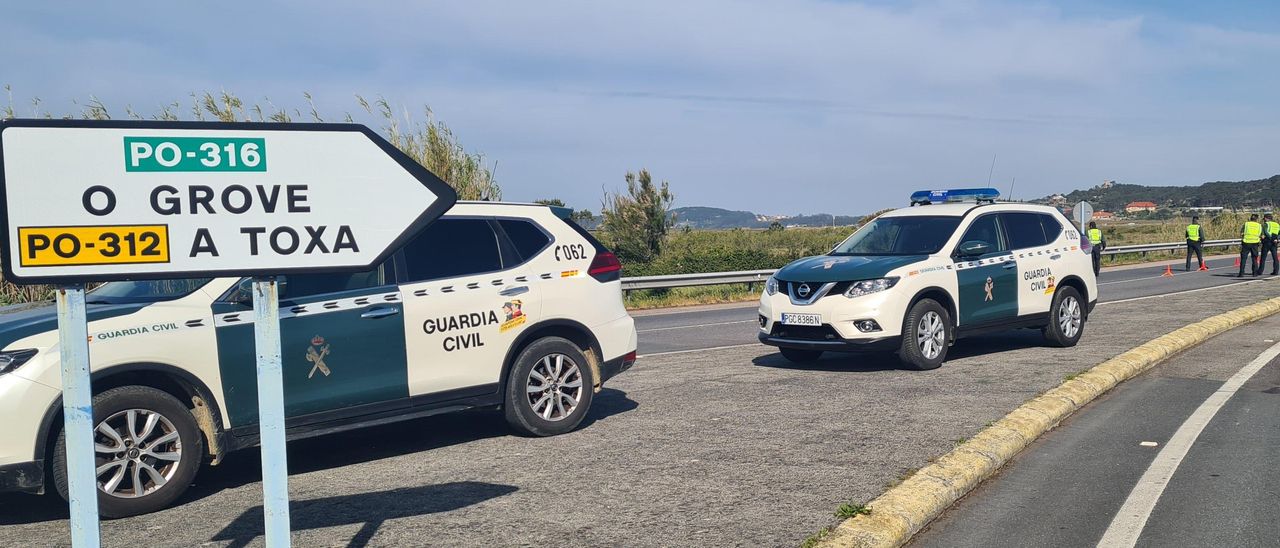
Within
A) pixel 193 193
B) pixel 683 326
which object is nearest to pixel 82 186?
pixel 193 193

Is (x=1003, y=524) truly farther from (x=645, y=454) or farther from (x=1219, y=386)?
(x=1219, y=386)

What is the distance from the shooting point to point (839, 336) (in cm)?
1019

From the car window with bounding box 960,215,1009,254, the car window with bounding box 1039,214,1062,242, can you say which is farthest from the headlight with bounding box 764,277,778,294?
the car window with bounding box 1039,214,1062,242

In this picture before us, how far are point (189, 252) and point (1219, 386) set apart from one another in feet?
28.7

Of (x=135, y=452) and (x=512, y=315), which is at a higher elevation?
(x=512, y=315)

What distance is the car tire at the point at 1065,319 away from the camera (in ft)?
38.4

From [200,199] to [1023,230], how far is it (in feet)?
33.0

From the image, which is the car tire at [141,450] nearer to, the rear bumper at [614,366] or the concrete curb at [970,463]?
the rear bumper at [614,366]

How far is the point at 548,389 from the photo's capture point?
7414 millimetres

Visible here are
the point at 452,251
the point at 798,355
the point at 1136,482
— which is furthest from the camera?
the point at 798,355

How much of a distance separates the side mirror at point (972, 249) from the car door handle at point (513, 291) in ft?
17.5

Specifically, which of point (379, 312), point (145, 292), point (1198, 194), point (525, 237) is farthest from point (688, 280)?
point (1198, 194)

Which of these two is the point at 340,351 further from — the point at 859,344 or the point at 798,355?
the point at 798,355

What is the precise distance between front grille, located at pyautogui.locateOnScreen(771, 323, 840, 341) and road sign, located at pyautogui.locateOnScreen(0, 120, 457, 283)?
6877 mm
